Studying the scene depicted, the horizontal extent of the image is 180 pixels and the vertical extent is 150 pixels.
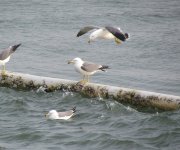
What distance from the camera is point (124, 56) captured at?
65.5ft

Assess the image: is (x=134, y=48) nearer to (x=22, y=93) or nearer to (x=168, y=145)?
(x=22, y=93)

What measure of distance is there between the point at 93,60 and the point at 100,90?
6511mm

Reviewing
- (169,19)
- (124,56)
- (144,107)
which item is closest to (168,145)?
(144,107)

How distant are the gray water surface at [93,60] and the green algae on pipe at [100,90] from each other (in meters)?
0.15

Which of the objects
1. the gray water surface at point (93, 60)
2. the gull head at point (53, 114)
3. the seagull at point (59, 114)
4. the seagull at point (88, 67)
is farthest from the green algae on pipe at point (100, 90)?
the gull head at point (53, 114)

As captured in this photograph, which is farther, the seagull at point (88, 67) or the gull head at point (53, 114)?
the seagull at point (88, 67)

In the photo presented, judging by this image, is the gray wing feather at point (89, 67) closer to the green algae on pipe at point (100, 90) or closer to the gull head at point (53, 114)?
the green algae on pipe at point (100, 90)

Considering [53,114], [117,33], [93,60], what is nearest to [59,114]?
[53,114]

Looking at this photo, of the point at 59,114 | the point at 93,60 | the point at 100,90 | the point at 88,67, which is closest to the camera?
the point at 59,114

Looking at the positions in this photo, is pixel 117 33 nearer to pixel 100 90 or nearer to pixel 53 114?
pixel 100 90

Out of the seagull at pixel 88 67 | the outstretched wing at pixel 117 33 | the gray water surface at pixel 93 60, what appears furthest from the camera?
the seagull at pixel 88 67

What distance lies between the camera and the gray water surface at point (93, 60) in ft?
38.4

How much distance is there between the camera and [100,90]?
1313 cm

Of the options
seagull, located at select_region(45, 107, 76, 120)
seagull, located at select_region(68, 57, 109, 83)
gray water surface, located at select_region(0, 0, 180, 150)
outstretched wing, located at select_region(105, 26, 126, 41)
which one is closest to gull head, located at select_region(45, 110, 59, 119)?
seagull, located at select_region(45, 107, 76, 120)
